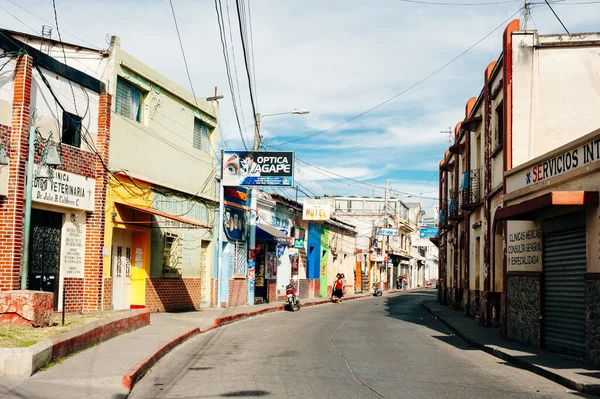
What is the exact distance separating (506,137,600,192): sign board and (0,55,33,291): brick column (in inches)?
460

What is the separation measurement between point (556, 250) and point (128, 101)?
13.1m

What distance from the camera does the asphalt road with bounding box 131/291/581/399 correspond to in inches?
385

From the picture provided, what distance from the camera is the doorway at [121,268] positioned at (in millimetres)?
20219

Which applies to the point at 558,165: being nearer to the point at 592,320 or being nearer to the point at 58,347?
the point at 592,320

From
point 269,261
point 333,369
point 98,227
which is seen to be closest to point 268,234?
point 269,261

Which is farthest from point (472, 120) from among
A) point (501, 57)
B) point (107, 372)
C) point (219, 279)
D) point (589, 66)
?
point (107, 372)

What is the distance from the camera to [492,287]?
21844mm

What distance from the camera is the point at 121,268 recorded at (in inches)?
816

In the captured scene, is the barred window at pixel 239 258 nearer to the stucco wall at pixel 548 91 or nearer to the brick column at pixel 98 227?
the brick column at pixel 98 227

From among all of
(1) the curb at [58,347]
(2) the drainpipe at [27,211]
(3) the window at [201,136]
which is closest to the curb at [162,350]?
(1) the curb at [58,347]

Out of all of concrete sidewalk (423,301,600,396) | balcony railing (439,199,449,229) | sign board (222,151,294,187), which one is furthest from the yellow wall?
balcony railing (439,199,449,229)

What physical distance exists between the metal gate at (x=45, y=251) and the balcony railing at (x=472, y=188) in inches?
581

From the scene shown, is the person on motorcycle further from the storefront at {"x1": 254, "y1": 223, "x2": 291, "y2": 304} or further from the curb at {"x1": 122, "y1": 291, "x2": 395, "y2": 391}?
the curb at {"x1": 122, "y1": 291, "x2": 395, "y2": 391}

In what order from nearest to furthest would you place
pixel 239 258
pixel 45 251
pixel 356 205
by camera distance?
pixel 45 251
pixel 239 258
pixel 356 205
